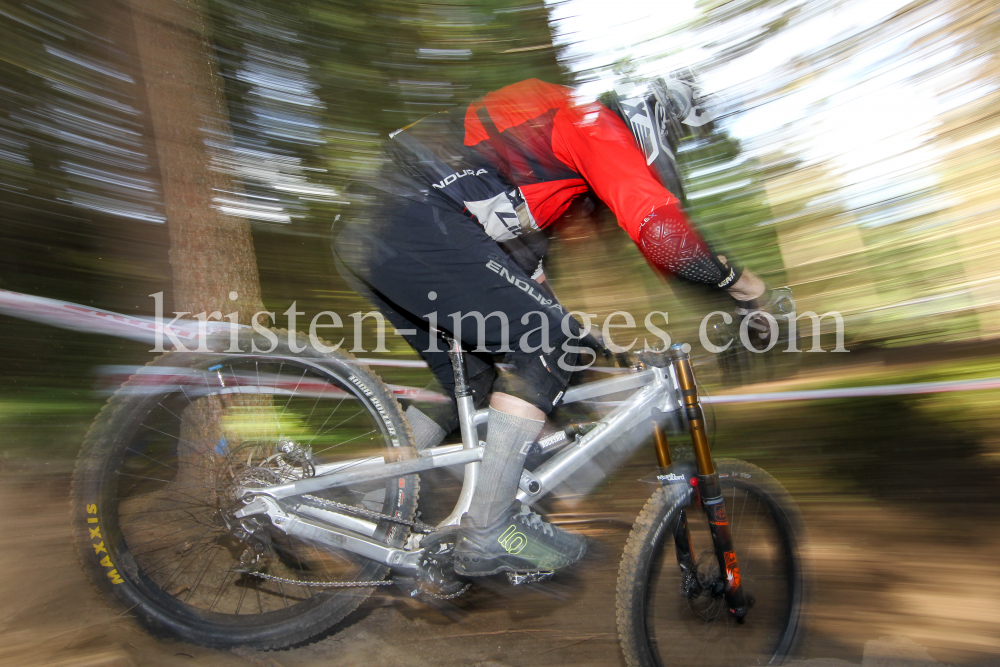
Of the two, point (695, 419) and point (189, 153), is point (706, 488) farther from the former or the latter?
point (189, 153)

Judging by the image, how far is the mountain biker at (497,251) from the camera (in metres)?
1.41

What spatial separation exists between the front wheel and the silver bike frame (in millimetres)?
243

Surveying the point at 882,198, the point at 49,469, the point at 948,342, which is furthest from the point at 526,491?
the point at 49,469

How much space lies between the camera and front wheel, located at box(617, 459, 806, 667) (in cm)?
149

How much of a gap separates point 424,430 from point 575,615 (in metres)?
0.90

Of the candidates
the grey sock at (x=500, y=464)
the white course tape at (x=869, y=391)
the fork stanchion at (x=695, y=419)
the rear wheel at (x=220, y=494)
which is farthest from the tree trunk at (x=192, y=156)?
the white course tape at (x=869, y=391)

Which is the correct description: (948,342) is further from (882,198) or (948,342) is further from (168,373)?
(168,373)

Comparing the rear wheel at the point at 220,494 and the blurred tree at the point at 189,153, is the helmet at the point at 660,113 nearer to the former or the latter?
the rear wheel at the point at 220,494

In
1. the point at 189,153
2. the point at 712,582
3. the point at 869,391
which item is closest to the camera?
the point at 712,582

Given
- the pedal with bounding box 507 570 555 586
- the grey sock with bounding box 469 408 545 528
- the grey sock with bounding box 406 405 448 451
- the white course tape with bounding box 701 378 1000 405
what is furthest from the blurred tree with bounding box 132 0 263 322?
the white course tape with bounding box 701 378 1000 405

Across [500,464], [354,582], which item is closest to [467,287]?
[500,464]

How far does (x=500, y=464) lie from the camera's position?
1.54 metres

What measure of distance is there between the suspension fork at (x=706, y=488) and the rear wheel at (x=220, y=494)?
878 mm

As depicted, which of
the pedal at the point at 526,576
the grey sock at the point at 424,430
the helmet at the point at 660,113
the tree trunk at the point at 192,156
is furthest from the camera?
the tree trunk at the point at 192,156
